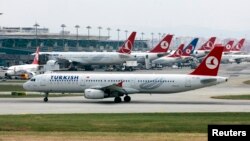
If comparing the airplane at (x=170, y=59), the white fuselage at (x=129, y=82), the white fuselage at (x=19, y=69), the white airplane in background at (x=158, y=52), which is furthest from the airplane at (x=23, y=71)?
the white fuselage at (x=129, y=82)

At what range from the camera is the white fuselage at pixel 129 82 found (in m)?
62.1

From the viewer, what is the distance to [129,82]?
63.2 m

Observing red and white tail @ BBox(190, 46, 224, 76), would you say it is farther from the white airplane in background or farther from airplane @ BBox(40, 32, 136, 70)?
the white airplane in background

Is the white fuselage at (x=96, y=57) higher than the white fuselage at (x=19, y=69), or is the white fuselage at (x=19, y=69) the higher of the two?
the white fuselage at (x=96, y=57)

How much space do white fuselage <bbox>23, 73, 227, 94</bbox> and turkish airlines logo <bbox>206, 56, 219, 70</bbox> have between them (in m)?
1.12

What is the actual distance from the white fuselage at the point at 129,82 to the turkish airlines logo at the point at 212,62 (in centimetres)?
112

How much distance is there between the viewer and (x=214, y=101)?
2547 inches

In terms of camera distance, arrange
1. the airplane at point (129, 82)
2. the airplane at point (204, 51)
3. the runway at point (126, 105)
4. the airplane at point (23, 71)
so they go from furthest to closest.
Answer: the airplane at point (204, 51), the airplane at point (23, 71), the airplane at point (129, 82), the runway at point (126, 105)

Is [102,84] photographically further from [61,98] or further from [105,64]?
[105,64]

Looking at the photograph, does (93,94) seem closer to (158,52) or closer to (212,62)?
(212,62)

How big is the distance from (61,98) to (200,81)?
15.2 m

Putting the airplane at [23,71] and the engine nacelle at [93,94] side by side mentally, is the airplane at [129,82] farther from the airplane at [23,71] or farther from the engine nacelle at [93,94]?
the airplane at [23,71]

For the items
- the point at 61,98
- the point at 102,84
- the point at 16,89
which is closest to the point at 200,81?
the point at 102,84

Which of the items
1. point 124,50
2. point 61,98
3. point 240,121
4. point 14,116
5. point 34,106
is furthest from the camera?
point 124,50
